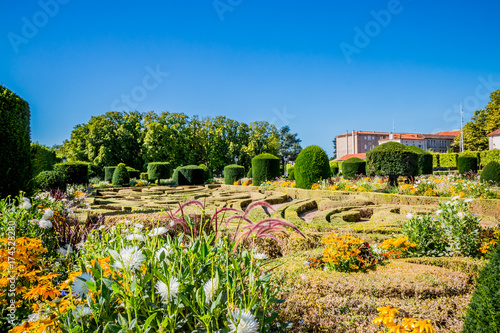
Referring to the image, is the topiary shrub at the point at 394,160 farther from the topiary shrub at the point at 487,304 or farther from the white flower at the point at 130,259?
the white flower at the point at 130,259

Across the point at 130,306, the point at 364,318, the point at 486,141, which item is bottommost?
the point at 364,318

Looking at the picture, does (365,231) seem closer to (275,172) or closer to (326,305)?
(326,305)

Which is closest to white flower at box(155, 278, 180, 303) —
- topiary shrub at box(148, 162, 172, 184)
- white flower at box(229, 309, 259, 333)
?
white flower at box(229, 309, 259, 333)

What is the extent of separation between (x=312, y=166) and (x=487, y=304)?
9.90 metres

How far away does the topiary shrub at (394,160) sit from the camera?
36.3ft

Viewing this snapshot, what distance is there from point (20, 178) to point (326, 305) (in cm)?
530

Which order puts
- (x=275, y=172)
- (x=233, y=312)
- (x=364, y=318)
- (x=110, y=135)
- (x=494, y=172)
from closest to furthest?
→ (x=233, y=312) < (x=364, y=318) < (x=494, y=172) < (x=275, y=172) < (x=110, y=135)

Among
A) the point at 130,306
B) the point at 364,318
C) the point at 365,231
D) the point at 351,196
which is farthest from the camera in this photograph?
the point at 351,196

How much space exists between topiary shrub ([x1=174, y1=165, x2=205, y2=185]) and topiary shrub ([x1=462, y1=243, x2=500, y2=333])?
60.2 feet

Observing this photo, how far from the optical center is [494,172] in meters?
10.4

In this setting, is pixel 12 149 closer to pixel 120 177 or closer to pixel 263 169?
pixel 263 169

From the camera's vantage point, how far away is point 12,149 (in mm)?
4977

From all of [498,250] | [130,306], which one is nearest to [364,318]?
[498,250]

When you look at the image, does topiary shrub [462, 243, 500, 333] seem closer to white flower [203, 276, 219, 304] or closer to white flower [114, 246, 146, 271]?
white flower [203, 276, 219, 304]
